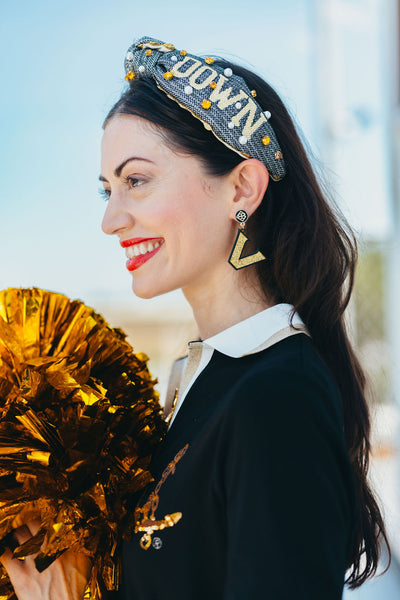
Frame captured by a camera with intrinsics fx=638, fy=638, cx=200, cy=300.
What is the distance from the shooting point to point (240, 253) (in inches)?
54.9

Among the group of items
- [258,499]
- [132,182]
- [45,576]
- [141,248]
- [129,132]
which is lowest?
[45,576]

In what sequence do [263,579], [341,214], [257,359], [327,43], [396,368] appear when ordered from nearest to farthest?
[263,579] < [257,359] < [341,214] < [396,368] < [327,43]

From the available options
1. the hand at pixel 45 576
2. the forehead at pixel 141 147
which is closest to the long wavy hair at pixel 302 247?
the forehead at pixel 141 147

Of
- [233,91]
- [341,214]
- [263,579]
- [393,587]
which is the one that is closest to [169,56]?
[233,91]

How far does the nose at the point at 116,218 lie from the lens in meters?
1.41

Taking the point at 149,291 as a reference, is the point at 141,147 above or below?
above

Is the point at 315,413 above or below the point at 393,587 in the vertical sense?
above

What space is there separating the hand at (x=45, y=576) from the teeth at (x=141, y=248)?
1.95 ft

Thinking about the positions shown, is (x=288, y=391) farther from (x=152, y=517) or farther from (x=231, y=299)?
(x=231, y=299)

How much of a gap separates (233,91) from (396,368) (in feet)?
9.44

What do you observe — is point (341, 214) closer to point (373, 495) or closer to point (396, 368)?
point (373, 495)

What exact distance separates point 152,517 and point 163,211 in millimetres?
617

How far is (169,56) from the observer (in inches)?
56.2

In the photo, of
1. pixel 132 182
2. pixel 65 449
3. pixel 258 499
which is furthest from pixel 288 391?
pixel 132 182
